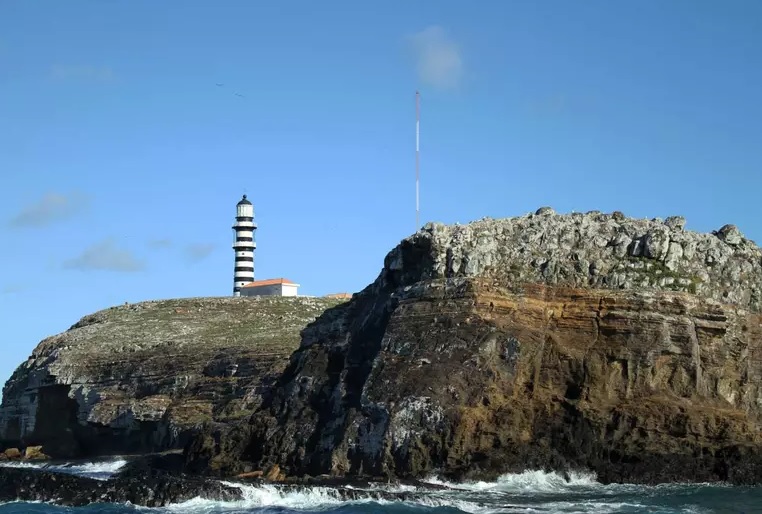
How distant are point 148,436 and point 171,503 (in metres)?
25.8

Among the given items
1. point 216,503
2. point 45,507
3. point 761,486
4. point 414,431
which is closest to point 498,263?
point 414,431

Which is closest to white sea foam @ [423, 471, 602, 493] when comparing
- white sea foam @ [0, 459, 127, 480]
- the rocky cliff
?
the rocky cliff

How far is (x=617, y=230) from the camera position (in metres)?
48.8

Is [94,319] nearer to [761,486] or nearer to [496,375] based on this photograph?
[496,375]

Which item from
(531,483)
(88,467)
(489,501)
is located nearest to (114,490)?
(489,501)

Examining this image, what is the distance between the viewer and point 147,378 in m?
65.8

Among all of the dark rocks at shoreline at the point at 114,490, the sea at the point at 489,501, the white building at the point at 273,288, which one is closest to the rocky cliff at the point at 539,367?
the sea at the point at 489,501

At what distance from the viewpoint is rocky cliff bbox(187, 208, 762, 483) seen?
4197cm

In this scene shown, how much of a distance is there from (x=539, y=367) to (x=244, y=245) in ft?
189

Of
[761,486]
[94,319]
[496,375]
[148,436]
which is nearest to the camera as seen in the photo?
[761,486]

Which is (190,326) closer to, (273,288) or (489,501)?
(273,288)

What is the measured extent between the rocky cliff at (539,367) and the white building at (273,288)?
41783 millimetres

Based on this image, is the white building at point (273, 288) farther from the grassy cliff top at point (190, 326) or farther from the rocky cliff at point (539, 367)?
the rocky cliff at point (539, 367)

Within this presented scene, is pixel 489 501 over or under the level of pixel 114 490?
under
